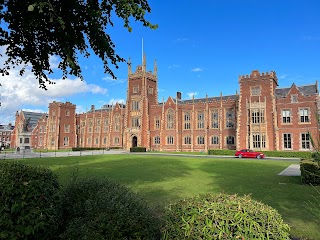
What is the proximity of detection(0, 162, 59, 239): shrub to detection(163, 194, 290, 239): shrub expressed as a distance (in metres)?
2.29

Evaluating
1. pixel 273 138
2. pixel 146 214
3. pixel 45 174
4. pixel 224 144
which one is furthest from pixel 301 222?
pixel 224 144

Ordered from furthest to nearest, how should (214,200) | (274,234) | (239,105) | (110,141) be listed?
(110,141), (239,105), (214,200), (274,234)

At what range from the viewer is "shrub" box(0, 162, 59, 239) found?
4.18 meters

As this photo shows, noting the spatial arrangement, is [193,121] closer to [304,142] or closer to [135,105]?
[135,105]

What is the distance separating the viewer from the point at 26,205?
4.35m

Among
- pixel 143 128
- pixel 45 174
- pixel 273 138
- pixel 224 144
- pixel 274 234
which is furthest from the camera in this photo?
pixel 143 128

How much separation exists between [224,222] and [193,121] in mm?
55437

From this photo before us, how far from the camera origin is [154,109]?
65.2 m

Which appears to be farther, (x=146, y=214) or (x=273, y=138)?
(x=273, y=138)

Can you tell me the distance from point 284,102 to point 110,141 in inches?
1933

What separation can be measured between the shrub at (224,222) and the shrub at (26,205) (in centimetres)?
229

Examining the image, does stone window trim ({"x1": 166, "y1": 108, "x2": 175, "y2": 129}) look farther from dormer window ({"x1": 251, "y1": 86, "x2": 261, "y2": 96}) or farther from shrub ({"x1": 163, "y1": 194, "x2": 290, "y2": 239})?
shrub ({"x1": 163, "y1": 194, "x2": 290, "y2": 239})

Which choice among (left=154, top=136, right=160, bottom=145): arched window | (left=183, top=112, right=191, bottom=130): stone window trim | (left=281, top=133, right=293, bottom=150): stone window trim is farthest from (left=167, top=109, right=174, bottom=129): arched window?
(left=281, top=133, right=293, bottom=150): stone window trim

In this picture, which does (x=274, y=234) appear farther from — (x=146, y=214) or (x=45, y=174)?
(x=45, y=174)
